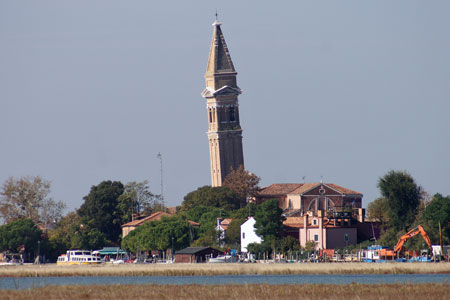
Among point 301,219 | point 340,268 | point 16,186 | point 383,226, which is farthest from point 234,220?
point 340,268

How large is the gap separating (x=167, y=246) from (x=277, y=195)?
3423 cm

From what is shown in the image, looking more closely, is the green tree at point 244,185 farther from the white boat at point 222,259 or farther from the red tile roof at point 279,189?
the white boat at point 222,259

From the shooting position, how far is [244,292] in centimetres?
6128

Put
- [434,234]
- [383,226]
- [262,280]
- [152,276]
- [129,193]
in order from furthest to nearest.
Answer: [129,193] → [383,226] → [434,234] → [152,276] → [262,280]

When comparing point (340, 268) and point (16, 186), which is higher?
point (16, 186)

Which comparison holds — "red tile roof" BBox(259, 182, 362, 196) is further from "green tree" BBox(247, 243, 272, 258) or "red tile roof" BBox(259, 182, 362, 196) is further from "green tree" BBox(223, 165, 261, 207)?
"green tree" BBox(247, 243, 272, 258)

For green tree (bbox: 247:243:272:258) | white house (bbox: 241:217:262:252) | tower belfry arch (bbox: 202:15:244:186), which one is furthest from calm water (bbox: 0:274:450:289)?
tower belfry arch (bbox: 202:15:244:186)

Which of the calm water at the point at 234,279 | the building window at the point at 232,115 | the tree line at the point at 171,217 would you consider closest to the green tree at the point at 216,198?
the tree line at the point at 171,217

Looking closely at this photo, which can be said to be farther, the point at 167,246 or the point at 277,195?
the point at 277,195

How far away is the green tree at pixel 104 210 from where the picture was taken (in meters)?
159

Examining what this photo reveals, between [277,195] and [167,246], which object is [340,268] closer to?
[167,246]

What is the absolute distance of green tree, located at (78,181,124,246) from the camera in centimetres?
15900

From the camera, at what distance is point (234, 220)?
14412 cm

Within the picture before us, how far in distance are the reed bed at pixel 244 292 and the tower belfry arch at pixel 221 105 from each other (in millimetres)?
123329
